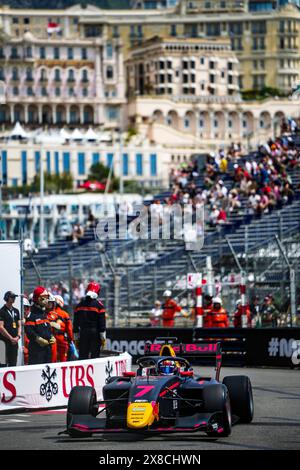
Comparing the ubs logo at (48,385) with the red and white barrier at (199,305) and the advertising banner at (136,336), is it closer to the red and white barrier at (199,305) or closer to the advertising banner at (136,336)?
the advertising banner at (136,336)

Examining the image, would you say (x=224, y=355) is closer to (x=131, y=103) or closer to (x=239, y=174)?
(x=239, y=174)

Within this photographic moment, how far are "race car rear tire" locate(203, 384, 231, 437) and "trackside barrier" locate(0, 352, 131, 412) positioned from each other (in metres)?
4.58

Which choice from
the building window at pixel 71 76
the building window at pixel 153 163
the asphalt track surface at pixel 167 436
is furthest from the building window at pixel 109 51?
the asphalt track surface at pixel 167 436

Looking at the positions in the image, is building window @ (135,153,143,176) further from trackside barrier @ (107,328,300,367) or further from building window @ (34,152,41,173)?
trackside barrier @ (107,328,300,367)

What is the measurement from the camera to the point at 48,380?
22375 mm

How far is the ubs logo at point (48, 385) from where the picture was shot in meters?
22.2

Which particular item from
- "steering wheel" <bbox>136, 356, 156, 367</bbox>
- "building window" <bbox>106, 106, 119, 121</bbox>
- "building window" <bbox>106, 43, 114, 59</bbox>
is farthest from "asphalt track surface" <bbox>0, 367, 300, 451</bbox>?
"building window" <bbox>106, 43, 114, 59</bbox>

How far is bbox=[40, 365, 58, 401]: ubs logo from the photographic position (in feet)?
73.0

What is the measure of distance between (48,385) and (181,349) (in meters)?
2.30

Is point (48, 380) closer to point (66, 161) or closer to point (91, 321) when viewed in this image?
point (91, 321)

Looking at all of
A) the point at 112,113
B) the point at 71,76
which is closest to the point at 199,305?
the point at 71,76

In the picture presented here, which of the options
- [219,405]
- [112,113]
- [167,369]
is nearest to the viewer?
[219,405]

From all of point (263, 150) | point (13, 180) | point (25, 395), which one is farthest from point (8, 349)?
point (13, 180)

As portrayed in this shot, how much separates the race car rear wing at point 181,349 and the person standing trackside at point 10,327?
200 cm
